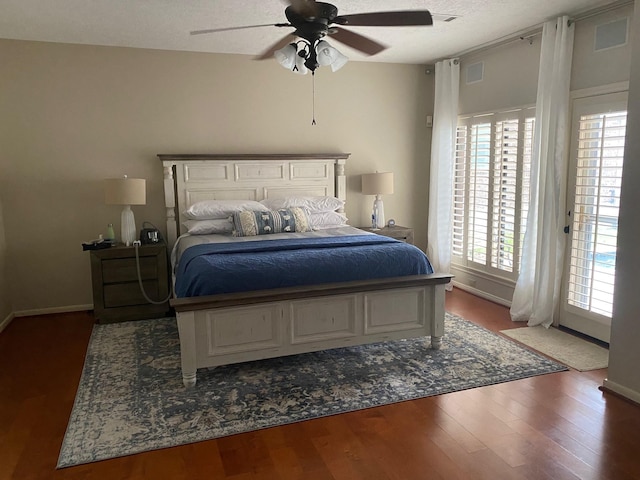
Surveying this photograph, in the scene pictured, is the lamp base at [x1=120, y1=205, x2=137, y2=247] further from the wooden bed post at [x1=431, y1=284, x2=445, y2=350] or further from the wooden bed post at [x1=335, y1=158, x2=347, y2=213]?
the wooden bed post at [x1=431, y1=284, x2=445, y2=350]

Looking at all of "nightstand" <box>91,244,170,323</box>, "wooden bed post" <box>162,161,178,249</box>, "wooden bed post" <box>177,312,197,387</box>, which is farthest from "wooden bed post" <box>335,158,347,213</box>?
"wooden bed post" <box>177,312,197,387</box>

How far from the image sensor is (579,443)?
2.55 m

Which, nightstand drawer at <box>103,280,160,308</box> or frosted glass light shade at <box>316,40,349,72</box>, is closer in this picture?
frosted glass light shade at <box>316,40,349,72</box>

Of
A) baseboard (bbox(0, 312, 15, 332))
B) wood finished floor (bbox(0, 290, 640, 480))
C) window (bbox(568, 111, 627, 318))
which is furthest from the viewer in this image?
baseboard (bbox(0, 312, 15, 332))

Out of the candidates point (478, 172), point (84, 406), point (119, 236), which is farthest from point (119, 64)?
point (478, 172)

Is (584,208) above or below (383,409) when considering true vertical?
above

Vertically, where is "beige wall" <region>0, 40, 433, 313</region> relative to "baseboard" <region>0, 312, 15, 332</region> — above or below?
above

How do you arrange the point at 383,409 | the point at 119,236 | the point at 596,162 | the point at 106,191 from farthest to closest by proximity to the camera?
the point at 119,236 < the point at 106,191 < the point at 596,162 < the point at 383,409

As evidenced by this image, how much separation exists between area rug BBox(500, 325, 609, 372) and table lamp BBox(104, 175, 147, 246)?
3.56m

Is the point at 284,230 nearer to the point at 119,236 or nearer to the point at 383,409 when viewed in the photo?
the point at 119,236

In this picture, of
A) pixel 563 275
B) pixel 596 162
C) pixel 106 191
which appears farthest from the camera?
pixel 106 191

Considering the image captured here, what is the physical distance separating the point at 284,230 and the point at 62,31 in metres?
2.62

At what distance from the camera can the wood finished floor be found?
234 centimetres

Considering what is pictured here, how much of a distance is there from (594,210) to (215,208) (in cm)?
339
